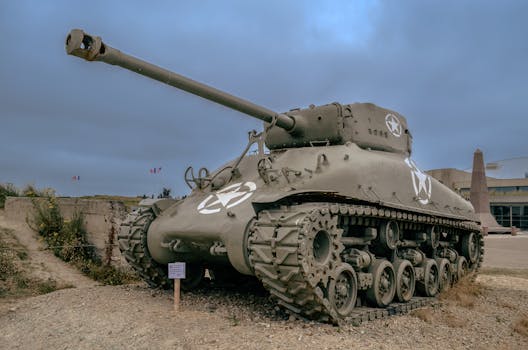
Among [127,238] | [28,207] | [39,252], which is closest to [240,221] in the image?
[127,238]

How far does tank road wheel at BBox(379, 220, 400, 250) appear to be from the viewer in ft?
30.0

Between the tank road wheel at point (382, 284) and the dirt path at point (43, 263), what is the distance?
6.45 meters

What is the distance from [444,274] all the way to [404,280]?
6.97 ft

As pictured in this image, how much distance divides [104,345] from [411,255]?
5976mm

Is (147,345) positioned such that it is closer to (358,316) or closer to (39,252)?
(358,316)

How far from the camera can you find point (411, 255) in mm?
10031

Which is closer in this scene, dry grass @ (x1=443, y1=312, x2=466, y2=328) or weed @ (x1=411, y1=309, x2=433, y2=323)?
dry grass @ (x1=443, y1=312, x2=466, y2=328)

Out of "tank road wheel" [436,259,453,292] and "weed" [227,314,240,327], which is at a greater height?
"tank road wheel" [436,259,453,292]

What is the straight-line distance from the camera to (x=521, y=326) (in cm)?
802

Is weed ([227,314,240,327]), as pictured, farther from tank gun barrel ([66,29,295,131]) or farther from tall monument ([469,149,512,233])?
tall monument ([469,149,512,233])

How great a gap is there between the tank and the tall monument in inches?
1094

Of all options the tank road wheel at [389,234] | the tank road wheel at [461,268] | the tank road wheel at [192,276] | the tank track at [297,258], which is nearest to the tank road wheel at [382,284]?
the tank road wheel at [389,234]

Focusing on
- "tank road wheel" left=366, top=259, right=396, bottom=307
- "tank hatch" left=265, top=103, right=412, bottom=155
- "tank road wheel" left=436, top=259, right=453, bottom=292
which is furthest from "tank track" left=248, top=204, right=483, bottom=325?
"tank road wheel" left=436, top=259, right=453, bottom=292

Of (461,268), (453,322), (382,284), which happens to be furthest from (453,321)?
(461,268)
